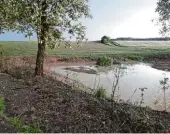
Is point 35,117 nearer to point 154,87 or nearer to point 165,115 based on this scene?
point 165,115

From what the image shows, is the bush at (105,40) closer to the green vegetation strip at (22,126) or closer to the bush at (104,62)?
the bush at (104,62)

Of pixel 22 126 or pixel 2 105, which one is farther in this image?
pixel 2 105

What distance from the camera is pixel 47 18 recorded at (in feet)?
70.1

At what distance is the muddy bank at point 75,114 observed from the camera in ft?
36.1

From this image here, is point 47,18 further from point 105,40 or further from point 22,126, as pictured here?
point 105,40

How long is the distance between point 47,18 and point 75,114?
1045 centimetres

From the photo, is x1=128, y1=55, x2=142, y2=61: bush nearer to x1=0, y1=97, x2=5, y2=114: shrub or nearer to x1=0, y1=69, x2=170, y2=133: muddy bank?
x1=0, y1=69, x2=170, y2=133: muddy bank

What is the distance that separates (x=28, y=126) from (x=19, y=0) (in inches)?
454

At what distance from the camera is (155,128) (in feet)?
37.4

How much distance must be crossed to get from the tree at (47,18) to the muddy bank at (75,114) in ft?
21.4

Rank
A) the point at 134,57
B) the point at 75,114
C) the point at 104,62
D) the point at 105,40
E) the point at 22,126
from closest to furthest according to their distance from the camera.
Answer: the point at 22,126
the point at 75,114
the point at 104,62
the point at 134,57
the point at 105,40

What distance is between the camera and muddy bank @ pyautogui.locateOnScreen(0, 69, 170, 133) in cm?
1102

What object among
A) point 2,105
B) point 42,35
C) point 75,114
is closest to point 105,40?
point 42,35

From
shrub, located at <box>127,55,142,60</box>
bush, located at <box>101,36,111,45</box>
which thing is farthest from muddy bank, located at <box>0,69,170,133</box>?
bush, located at <box>101,36,111,45</box>
